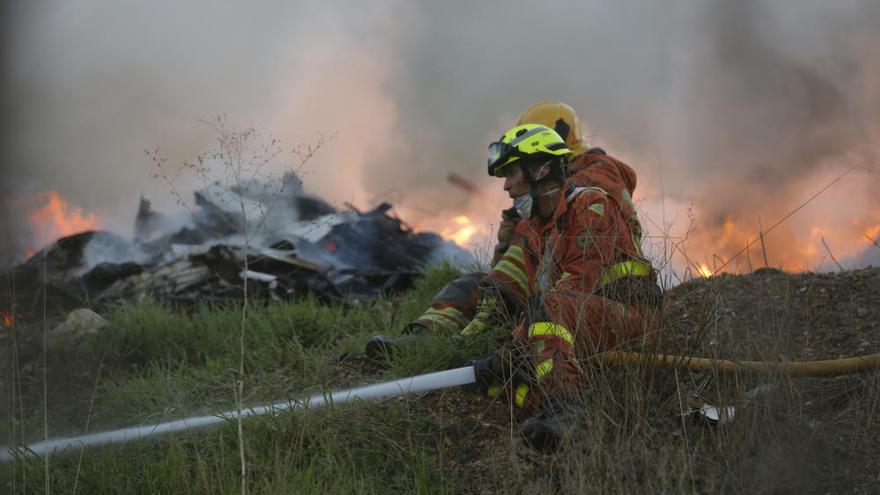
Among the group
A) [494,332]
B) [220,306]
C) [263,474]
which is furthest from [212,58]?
[263,474]

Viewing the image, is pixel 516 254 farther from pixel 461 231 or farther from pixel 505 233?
pixel 461 231

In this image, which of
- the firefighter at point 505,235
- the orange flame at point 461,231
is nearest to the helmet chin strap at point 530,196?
the firefighter at point 505,235

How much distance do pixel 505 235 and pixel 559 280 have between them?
1313 millimetres

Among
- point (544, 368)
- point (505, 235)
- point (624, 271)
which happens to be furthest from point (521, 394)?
point (505, 235)

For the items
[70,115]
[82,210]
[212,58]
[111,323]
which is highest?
[212,58]

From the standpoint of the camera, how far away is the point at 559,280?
5.16m

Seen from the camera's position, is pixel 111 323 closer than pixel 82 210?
Yes

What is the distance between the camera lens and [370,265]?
10125 mm

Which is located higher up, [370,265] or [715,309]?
[370,265]

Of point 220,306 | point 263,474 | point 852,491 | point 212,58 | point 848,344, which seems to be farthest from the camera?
point 212,58

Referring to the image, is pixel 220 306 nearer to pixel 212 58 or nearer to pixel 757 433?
pixel 212 58

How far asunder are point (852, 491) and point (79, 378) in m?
4.71

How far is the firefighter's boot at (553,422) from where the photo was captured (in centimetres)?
445

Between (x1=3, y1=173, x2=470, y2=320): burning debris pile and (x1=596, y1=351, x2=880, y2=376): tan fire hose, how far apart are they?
3943mm
